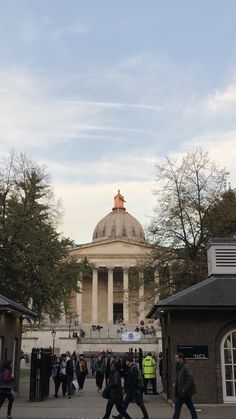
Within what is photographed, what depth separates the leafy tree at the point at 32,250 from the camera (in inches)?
1102

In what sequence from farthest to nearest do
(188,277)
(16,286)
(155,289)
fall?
(155,289)
(188,277)
(16,286)

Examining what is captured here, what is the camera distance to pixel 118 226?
107 metres

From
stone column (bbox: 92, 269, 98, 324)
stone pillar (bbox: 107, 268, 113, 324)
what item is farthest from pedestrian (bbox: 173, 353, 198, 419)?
stone pillar (bbox: 107, 268, 113, 324)

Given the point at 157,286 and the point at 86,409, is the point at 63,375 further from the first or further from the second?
the point at 157,286

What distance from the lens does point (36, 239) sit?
28.6 meters

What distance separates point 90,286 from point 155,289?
58.7 meters

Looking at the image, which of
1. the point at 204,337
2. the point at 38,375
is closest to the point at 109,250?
the point at 38,375

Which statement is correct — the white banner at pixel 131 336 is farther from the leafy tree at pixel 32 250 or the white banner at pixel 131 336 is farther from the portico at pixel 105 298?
the portico at pixel 105 298

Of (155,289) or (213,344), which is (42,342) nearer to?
(155,289)

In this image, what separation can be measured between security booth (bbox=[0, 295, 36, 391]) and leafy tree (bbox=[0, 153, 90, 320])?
211 inches

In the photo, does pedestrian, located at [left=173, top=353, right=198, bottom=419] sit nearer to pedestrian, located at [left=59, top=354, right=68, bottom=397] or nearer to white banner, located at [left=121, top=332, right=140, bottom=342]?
pedestrian, located at [left=59, top=354, right=68, bottom=397]

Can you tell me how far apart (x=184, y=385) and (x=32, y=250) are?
16685 millimetres

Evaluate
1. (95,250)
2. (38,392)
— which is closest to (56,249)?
(38,392)

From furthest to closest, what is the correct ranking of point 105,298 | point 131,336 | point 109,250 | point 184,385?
point 105,298
point 109,250
point 131,336
point 184,385
